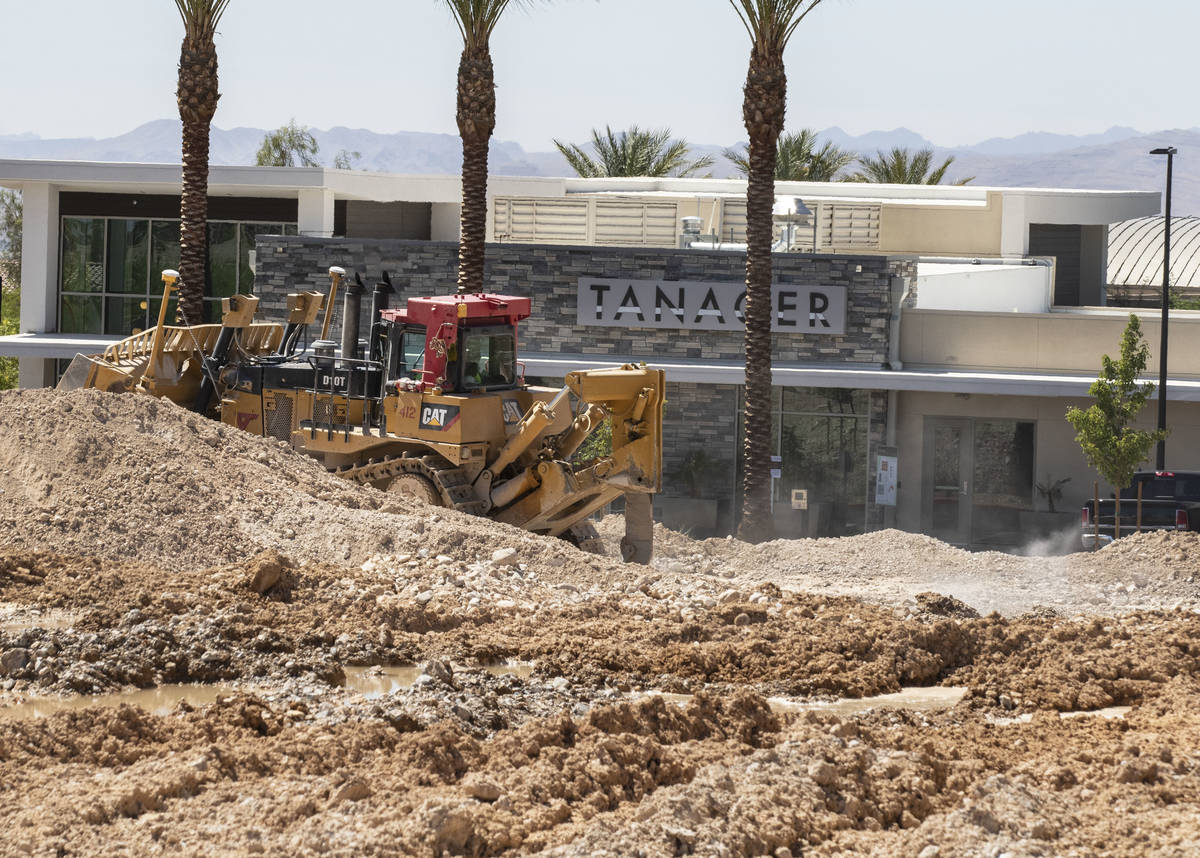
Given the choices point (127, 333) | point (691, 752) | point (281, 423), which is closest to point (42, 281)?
point (127, 333)

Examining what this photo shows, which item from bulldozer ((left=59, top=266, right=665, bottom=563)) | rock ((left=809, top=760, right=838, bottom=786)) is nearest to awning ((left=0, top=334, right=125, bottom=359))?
bulldozer ((left=59, top=266, right=665, bottom=563))

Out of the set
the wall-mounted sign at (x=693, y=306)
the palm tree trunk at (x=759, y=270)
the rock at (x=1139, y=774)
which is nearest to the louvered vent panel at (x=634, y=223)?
the wall-mounted sign at (x=693, y=306)

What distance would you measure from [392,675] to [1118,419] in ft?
48.9

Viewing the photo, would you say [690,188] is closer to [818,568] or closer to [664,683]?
[818,568]

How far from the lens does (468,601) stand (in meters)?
14.6

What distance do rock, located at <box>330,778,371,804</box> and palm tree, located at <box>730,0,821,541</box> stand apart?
1503cm

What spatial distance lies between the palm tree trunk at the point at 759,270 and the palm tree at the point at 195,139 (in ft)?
31.5

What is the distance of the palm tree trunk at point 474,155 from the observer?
83.3 feet

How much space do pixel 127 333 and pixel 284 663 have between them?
21586 millimetres

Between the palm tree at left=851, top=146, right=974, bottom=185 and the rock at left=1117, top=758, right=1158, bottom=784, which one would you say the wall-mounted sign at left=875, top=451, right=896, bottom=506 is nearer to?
the rock at left=1117, top=758, right=1158, bottom=784

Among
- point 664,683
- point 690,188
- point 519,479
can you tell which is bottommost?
point 664,683

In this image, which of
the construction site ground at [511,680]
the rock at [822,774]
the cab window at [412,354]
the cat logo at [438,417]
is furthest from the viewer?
the cab window at [412,354]

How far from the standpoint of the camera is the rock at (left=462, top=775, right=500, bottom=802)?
29.7ft

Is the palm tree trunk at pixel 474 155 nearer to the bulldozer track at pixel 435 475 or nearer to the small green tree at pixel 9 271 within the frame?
the bulldozer track at pixel 435 475
